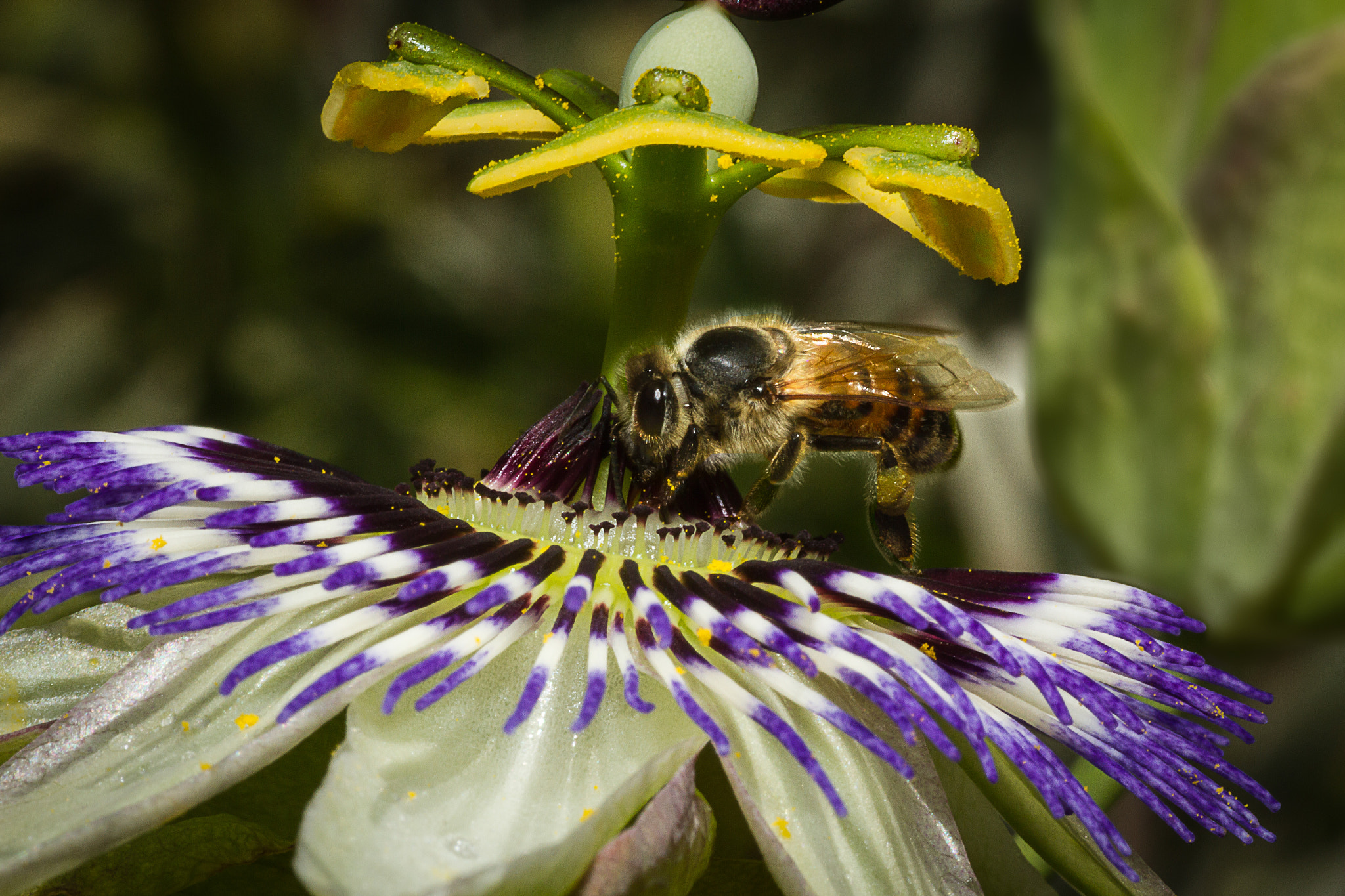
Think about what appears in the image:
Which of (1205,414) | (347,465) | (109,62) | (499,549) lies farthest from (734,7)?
(109,62)

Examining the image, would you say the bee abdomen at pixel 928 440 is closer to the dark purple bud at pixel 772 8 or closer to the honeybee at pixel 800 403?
the honeybee at pixel 800 403

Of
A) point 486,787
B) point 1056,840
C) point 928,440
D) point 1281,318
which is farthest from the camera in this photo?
point 1281,318

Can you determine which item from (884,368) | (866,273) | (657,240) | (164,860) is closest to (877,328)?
(884,368)

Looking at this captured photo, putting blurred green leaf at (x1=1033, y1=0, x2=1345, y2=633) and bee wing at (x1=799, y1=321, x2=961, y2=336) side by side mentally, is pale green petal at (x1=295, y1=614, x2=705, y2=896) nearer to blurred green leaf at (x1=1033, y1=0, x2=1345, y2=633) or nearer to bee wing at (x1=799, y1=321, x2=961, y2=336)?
bee wing at (x1=799, y1=321, x2=961, y2=336)

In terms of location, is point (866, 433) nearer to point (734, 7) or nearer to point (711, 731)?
point (734, 7)

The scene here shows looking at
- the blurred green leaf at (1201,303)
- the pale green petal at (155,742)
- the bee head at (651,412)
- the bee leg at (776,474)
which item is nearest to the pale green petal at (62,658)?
the pale green petal at (155,742)

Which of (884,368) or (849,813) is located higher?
(884,368)

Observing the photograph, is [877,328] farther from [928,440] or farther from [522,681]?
[522,681]
